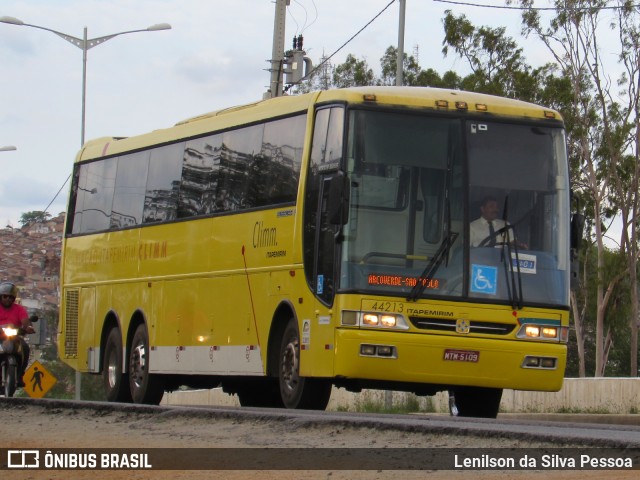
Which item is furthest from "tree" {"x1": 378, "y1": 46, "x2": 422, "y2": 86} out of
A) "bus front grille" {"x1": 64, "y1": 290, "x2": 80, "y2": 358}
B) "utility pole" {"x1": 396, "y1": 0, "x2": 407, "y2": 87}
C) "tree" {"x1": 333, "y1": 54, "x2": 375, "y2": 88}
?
"bus front grille" {"x1": 64, "y1": 290, "x2": 80, "y2": 358}

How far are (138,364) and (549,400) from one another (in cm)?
1495

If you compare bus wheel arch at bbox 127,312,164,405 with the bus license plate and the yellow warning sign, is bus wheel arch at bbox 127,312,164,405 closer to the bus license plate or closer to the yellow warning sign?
the bus license plate

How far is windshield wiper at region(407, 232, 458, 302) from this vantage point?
52.7 ft

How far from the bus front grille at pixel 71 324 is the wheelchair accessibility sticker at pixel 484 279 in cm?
1009

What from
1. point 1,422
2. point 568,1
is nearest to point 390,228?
point 1,422

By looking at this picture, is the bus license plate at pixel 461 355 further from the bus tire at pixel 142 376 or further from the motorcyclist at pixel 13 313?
the motorcyclist at pixel 13 313

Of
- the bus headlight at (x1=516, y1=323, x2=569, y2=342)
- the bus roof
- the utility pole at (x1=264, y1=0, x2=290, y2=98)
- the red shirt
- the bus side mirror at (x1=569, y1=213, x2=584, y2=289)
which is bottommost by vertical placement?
the bus headlight at (x1=516, y1=323, x2=569, y2=342)

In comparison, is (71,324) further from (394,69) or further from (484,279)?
(394,69)

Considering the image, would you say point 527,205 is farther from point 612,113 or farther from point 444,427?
point 612,113

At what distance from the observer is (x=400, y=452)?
9828mm

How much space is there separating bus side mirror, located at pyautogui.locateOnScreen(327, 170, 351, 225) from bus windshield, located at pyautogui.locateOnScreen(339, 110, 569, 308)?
8.2 inches

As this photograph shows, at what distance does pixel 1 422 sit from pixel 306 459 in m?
6.71

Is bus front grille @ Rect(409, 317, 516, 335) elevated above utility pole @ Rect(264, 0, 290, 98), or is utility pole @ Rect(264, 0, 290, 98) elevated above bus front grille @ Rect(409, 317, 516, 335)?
utility pole @ Rect(264, 0, 290, 98)

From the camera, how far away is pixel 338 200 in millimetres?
15883
